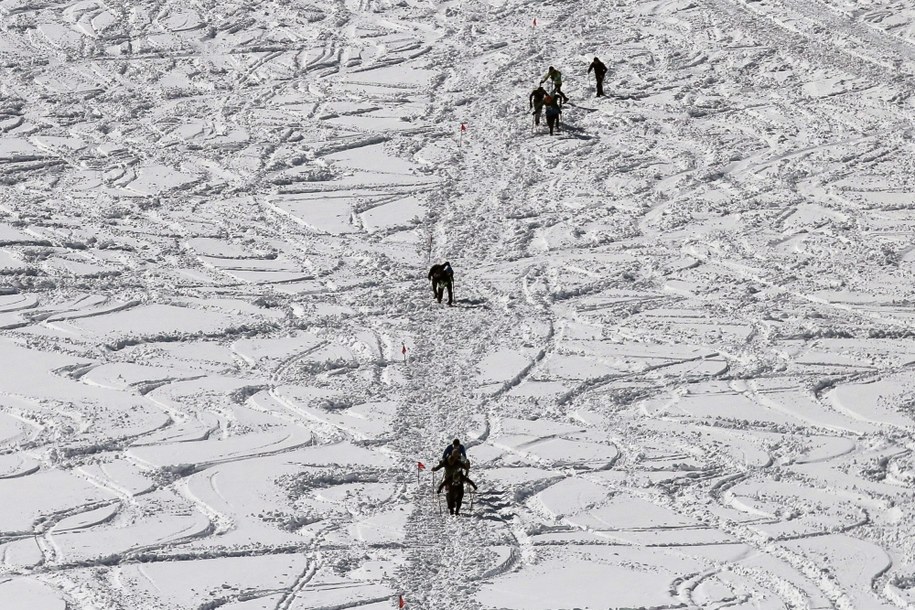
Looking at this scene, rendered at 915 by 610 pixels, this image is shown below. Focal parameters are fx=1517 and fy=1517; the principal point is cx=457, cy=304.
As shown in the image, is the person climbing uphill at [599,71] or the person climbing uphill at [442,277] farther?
the person climbing uphill at [599,71]

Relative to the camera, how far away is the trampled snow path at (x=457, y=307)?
18828 mm

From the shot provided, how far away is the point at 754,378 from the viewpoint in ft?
79.0

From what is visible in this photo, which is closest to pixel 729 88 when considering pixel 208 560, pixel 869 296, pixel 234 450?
pixel 869 296

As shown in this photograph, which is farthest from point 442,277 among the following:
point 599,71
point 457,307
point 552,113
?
point 599,71

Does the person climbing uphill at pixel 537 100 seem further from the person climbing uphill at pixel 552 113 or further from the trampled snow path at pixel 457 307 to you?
the trampled snow path at pixel 457 307

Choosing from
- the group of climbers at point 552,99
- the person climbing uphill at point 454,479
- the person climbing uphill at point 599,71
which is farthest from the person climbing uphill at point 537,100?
the person climbing uphill at point 454,479

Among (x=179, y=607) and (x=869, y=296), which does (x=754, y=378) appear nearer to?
(x=869, y=296)

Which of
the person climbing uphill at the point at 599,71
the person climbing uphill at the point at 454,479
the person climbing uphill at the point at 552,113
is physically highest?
the person climbing uphill at the point at 599,71

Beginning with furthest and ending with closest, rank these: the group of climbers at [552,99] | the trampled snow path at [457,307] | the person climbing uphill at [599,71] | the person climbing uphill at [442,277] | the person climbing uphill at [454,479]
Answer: the person climbing uphill at [599,71] < the group of climbers at [552,99] < the person climbing uphill at [442,277] < the person climbing uphill at [454,479] < the trampled snow path at [457,307]

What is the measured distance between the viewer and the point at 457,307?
27016 millimetres

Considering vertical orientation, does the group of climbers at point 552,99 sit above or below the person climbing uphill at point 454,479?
above

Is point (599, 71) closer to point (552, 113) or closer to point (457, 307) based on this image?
point (552, 113)

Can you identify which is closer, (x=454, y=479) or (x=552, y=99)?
(x=454, y=479)

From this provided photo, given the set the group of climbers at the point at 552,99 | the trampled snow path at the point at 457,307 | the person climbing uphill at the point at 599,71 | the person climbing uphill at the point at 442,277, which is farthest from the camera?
the person climbing uphill at the point at 599,71
